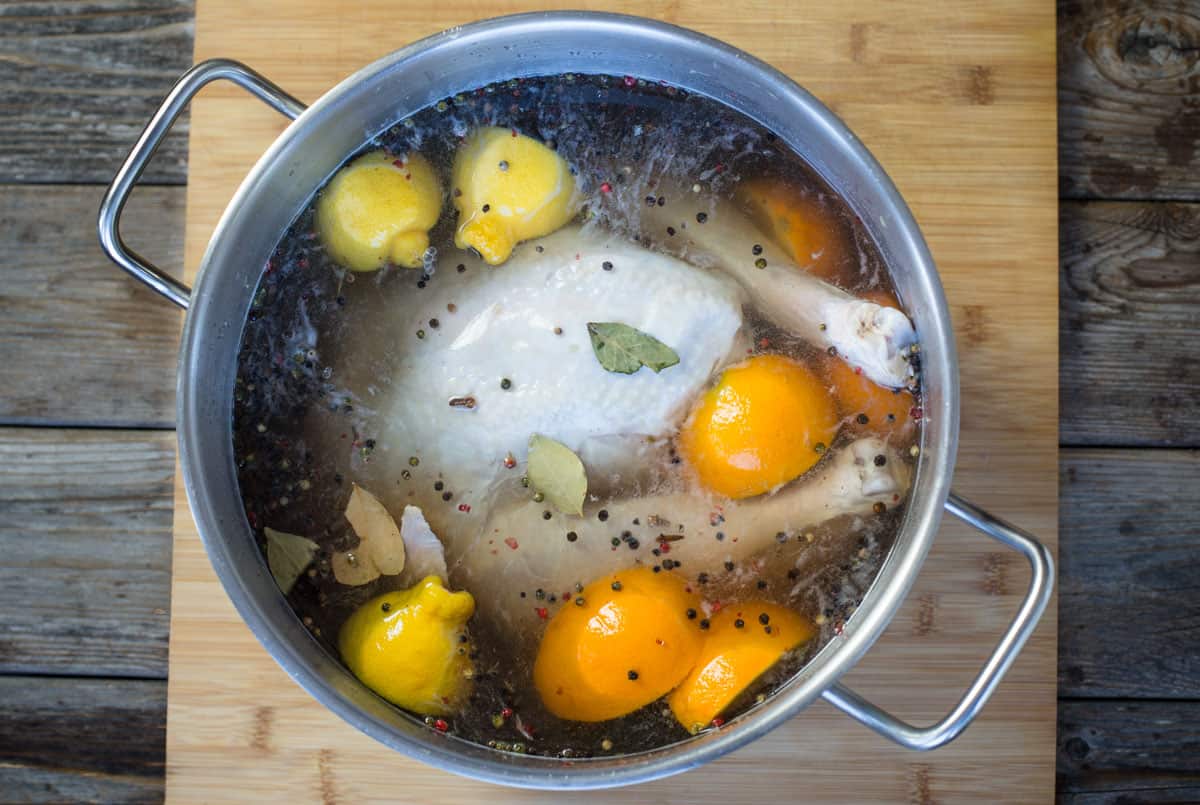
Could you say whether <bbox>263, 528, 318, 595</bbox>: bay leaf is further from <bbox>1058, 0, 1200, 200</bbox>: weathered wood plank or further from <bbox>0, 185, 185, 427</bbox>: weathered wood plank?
<bbox>1058, 0, 1200, 200</bbox>: weathered wood plank

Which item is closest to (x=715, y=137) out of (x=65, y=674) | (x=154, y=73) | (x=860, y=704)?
(x=860, y=704)

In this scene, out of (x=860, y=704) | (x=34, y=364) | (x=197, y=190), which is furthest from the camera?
(x=34, y=364)

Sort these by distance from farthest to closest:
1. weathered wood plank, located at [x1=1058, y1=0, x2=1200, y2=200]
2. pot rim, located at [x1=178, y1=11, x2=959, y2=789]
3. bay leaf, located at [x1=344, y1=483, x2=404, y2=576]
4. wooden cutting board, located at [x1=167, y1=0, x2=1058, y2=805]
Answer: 1. weathered wood plank, located at [x1=1058, y1=0, x2=1200, y2=200]
2. wooden cutting board, located at [x1=167, y1=0, x2=1058, y2=805]
3. bay leaf, located at [x1=344, y1=483, x2=404, y2=576]
4. pot rim, located at [x1=178, y1=11, x2=959, y2=789]

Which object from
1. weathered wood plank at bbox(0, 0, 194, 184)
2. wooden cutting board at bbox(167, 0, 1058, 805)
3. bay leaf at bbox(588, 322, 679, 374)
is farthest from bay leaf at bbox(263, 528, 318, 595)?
weathered wood plank at bbox(0, 0, 194, 184)

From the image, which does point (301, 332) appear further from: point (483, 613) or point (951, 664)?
point (951, 664)

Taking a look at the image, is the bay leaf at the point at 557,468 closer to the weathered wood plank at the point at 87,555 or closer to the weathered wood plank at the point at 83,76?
the weathered wood plank at the point at 87,555
